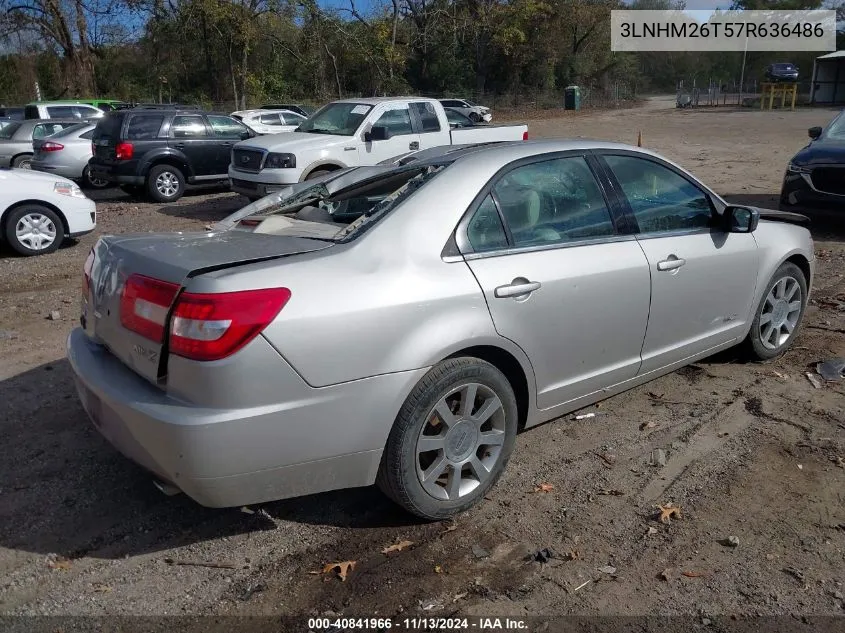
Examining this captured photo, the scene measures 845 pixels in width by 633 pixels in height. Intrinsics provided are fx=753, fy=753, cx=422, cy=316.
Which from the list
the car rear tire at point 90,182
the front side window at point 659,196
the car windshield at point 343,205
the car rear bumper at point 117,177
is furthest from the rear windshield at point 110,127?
the front side window at point 659,196

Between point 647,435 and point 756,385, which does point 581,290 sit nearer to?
point 647,435

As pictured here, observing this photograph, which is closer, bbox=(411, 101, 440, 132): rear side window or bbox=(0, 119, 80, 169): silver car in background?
bbox=(411, 101, 440, 132): rear side window

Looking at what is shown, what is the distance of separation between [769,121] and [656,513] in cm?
3337

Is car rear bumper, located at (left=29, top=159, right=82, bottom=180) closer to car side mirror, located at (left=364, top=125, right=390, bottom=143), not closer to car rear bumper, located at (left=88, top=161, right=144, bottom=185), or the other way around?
car rear bumper, located at (left=88, top=161, right=144, bottom=185)

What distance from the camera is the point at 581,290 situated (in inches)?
148

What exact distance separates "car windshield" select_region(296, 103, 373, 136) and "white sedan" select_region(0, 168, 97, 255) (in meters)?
4.24

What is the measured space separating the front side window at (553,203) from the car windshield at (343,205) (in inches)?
16.0

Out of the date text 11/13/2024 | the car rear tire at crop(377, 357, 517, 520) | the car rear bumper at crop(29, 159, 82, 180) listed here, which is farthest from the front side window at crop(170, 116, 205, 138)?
the date text 11/13/2024

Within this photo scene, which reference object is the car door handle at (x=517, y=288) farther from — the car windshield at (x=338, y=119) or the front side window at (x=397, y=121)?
the front side window at (x=397, y=121)

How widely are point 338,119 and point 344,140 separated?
0.84 meters

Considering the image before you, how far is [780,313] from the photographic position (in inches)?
211

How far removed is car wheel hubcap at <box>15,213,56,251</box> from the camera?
360 inches

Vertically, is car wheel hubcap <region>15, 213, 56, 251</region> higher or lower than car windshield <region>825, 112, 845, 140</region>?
lower

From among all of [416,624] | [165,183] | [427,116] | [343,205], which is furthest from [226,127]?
[416,624]
